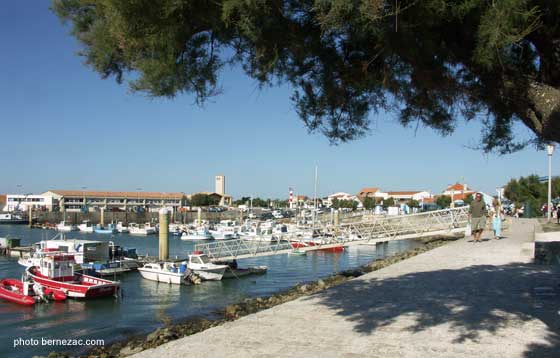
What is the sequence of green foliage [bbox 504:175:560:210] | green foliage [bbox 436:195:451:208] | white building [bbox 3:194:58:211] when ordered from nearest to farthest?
green foliage [bbox 504:175:560:210]
green foliage [bbox 436:195:451:208]
white building [bbox 3:194:58:211]

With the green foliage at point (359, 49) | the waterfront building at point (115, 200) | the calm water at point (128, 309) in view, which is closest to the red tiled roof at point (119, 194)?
the waterfront building at point (115, 200)

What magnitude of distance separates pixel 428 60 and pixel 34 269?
26296mm

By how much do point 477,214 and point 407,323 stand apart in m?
12.4

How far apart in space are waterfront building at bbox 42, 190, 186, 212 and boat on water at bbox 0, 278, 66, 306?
362 ft

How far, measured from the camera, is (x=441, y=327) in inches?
285

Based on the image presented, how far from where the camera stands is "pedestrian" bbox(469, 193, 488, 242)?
18312 millimetres

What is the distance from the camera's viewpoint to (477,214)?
18.8 meters

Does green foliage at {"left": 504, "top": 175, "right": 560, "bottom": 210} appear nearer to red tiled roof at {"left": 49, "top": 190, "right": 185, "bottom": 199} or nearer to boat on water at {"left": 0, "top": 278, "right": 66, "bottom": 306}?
boat on water at {"left": 0, "top": 278, "right": 66, "bottom": 306}

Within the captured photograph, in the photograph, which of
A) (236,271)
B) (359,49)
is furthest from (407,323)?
(236,271)

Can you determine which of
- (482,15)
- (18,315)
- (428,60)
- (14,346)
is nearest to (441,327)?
(428,60)

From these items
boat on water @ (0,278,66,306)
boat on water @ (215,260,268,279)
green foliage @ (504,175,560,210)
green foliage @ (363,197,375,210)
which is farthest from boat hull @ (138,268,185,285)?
green foliage @ (363,197,375,210)

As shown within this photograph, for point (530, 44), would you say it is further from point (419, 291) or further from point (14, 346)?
point (14, 346)

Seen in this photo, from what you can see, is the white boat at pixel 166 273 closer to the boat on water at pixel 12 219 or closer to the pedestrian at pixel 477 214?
the pedestrian at pixel 477 214

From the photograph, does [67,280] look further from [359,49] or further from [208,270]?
[359,49]
